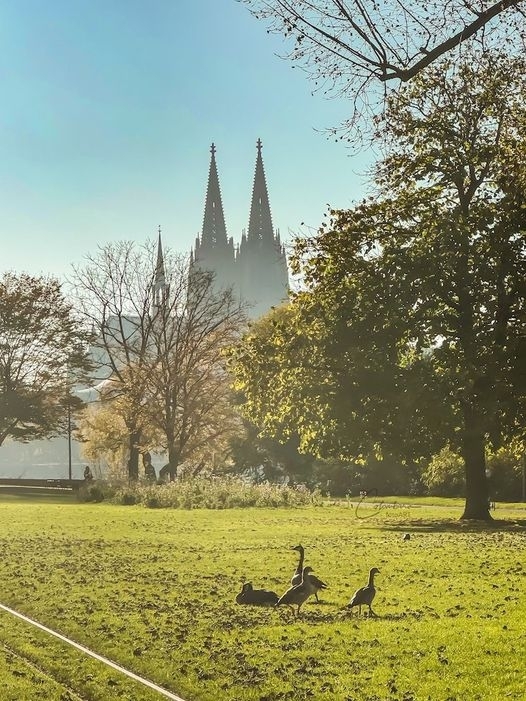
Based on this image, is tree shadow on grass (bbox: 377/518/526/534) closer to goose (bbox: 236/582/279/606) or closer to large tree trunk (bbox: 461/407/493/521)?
large tree trunk (bbox: 461/407/493/521)

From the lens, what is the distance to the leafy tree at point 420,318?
2805cm

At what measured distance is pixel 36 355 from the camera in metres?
67.8

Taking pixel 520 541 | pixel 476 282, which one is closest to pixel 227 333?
pixel 476 282

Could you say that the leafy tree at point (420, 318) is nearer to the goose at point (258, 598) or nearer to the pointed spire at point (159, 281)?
the goose at point (258, 598)

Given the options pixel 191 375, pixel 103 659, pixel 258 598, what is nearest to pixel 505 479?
pixel 191 375

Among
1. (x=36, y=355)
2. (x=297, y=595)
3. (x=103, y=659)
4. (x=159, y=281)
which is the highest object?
(x=159, y=281)

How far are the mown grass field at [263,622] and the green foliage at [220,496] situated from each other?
17.2m

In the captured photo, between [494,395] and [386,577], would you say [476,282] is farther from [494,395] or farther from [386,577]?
[386,577]

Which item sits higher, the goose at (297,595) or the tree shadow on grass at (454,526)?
the goose at (297,595)

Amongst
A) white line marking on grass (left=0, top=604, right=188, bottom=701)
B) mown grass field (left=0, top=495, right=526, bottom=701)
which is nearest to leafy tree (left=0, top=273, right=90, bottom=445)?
mown grass field (left=0, top=495, right=526, bottom=701)

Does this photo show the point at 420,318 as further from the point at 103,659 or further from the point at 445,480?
the point at 445,480

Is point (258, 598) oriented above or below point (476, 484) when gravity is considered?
below

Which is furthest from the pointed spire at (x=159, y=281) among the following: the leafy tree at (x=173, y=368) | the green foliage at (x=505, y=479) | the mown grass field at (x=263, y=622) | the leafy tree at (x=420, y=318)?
the mown grass field at (x=263, y=622)

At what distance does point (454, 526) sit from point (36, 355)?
45.4 m
